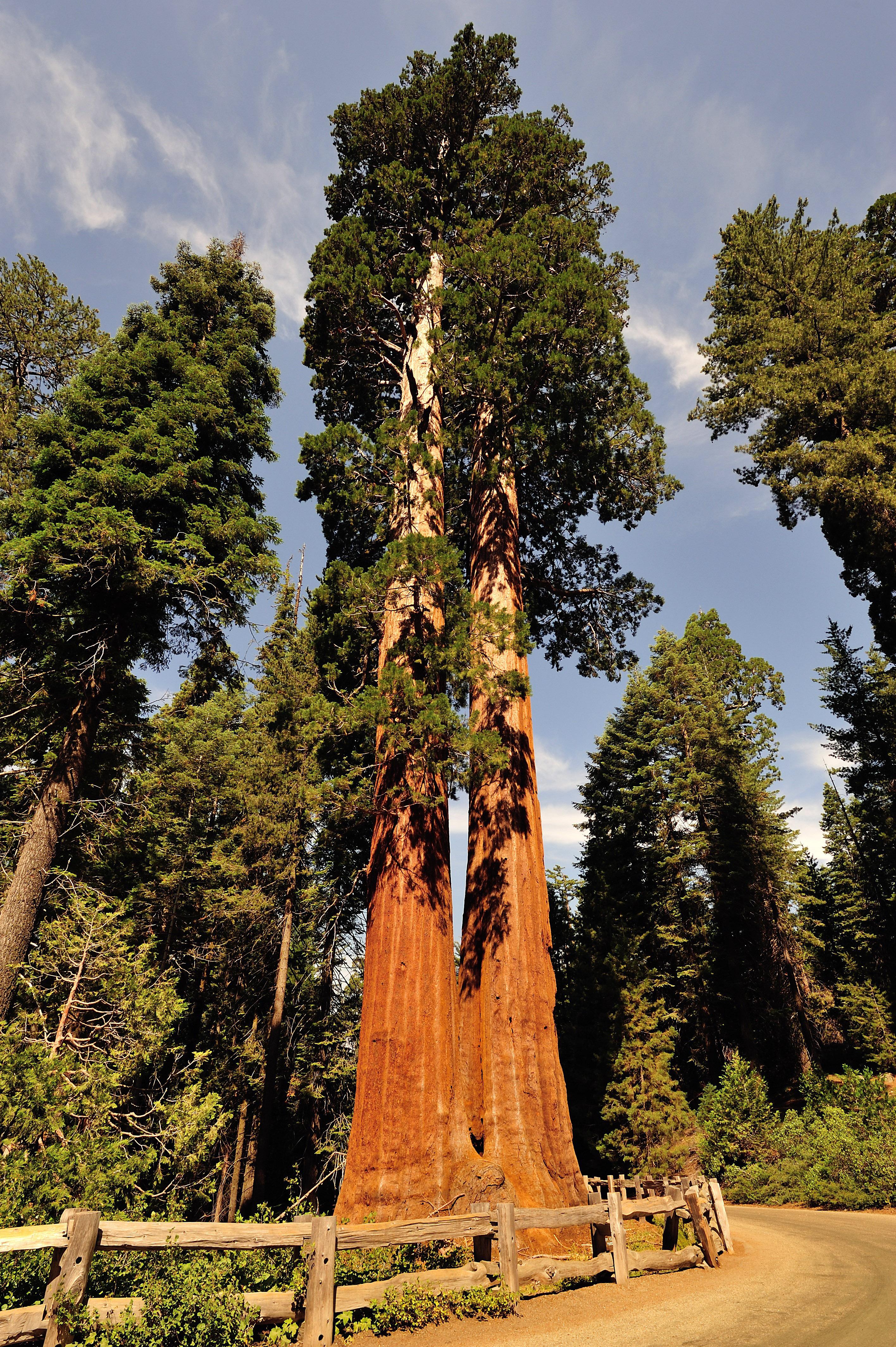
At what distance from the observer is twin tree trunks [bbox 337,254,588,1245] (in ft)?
22.7

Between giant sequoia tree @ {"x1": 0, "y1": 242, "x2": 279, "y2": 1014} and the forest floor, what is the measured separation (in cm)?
821

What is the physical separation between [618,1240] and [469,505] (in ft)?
37.8

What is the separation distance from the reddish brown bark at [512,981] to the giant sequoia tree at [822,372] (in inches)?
439

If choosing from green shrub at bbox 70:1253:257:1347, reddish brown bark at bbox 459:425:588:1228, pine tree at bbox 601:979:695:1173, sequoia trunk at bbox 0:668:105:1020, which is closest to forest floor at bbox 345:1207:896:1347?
green shrub at bbox 70:1253:257:1347

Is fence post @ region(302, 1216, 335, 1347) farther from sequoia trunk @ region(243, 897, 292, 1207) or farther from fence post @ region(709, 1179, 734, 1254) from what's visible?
sequoia trunk @ region(243, 897, 292, 1207)

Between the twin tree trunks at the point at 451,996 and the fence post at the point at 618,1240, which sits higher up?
the twin tree trunks at the point at 451,996

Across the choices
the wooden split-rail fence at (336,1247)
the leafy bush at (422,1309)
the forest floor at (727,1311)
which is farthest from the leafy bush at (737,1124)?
the leafy bush at (422,1309)

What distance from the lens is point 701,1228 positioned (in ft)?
25.1

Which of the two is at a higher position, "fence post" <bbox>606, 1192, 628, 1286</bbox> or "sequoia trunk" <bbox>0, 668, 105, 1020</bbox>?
"sequoia trunk" <bbox>0, 668, 105, 1020</bbox>

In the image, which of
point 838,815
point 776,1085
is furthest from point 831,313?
point 838,815

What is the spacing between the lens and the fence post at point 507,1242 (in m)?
5.76

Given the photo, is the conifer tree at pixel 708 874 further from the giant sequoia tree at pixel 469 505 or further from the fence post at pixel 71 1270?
the fence post at pixel 71 1270

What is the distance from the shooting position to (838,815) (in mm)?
47469

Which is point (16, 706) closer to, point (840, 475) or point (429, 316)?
point (429, 316)
